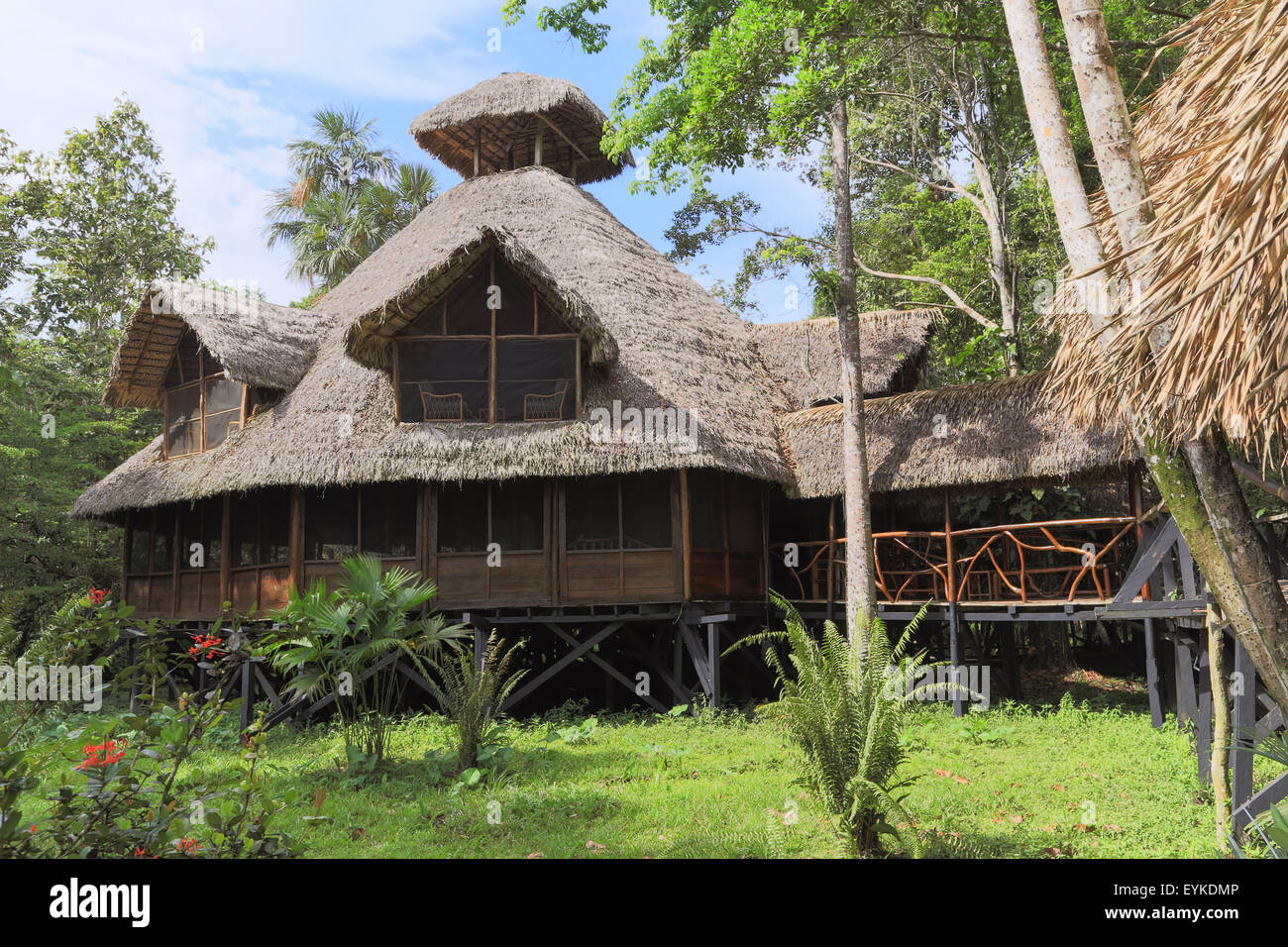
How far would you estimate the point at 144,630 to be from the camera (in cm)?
482

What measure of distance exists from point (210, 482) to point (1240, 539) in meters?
12.2

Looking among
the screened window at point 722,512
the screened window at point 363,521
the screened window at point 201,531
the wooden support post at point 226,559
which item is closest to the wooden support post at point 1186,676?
the screened window at point 722,512

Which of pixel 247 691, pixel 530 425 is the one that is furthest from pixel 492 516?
pixel 247 691

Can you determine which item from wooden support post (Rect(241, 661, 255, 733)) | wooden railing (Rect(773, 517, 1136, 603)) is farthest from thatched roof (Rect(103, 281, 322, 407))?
wooden railing (Rect(773, 517, 1136, 603))

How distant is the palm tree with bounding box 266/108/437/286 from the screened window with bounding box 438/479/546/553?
12643mm

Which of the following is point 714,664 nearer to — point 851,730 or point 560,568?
point 560,568

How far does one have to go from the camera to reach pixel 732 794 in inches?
306

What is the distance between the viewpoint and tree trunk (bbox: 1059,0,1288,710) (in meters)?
3.78

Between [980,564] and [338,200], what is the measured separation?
19.1 meters

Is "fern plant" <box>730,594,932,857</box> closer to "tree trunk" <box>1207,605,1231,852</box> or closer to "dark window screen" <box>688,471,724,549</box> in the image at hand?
"tree trunk" <box>1207,605,1231,852</box>

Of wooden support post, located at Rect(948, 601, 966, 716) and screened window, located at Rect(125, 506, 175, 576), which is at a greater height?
screened window, located at Rect(125, 506, 175, 576)

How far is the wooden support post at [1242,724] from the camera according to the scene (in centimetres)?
601

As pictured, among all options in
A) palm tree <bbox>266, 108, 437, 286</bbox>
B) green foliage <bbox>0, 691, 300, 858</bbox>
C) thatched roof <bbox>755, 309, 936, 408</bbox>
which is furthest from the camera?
palm tree <bbox>266, 108, 437, 286</bbox>

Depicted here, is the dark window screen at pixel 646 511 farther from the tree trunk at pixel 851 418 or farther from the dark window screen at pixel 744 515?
the tree trunk at pixel 851 418
